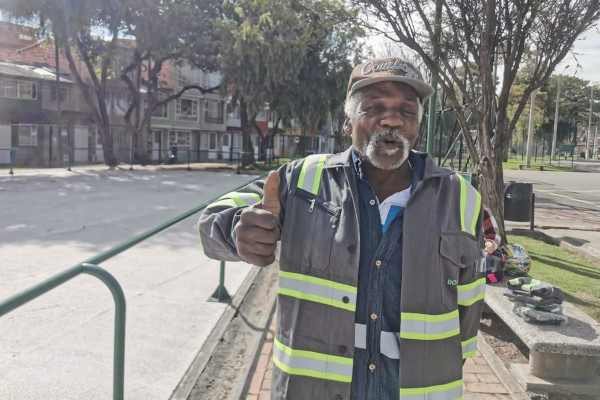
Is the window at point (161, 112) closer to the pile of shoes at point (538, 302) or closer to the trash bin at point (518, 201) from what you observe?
the trash bin at point (518, 201)

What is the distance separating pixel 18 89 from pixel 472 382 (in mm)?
35689

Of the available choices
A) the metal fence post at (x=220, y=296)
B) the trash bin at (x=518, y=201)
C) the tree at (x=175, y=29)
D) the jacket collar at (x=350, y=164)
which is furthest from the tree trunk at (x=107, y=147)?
the jacket collar at (x=350, y=164)

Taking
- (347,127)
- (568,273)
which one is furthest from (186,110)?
(347,127)

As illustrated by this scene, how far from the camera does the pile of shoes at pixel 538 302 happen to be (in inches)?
147

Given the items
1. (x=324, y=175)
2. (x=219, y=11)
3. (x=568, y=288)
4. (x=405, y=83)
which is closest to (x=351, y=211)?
(x=324, y=175)

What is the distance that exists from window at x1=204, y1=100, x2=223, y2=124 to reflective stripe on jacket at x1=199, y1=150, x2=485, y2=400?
45.5 meters

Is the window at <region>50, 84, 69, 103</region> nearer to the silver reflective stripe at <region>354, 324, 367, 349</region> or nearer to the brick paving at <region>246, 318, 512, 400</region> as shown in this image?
the brick paving at <region>246, 318, 512, 400</region>

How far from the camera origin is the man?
5.63ft

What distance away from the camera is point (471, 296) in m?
1.89

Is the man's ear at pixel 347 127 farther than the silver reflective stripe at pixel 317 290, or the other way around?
the man's ear at pixel 347 127

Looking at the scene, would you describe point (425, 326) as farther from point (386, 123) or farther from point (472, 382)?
point (472, 382)

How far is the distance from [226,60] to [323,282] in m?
21.5

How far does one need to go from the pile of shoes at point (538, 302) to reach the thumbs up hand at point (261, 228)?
285 cm

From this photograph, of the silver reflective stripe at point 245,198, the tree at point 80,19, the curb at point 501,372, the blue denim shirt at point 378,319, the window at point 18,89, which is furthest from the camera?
the window at point 18,89
